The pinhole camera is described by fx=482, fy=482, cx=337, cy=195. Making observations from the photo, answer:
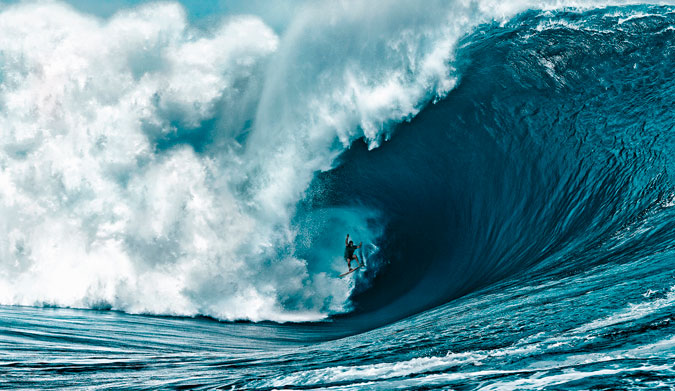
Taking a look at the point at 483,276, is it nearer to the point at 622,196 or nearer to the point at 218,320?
the point at 622,196

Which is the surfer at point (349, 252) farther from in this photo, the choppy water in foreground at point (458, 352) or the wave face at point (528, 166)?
the choppy water in foreground at point (458, 352)

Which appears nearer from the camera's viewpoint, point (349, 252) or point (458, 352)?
point (458, 352)

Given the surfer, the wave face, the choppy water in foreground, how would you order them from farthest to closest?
the surfer
the wave face
the choppy water in foreground

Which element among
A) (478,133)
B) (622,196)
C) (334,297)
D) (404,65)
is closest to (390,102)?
(404,65)

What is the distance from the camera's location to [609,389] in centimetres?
324

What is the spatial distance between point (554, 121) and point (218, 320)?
9.26 metres

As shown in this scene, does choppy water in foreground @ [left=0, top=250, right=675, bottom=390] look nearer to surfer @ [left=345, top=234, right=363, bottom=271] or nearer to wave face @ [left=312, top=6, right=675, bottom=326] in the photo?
wave face @ [left=312, top=6, right=675, bottom=326]

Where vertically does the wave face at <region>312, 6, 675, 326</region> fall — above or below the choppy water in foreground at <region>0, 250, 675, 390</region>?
above

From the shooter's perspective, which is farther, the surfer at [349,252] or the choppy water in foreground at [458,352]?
the surfer at [349,252]

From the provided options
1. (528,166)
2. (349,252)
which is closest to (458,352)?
(349,252)

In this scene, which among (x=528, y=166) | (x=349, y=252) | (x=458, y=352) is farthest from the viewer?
(x=528, y=166)

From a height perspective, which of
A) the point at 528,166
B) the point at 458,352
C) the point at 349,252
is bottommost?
the point at 458,352

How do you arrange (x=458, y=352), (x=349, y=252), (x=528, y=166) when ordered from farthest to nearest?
1. (x=528, y=166)
2. (x=349, y=252)
3. (x=458, y=352)

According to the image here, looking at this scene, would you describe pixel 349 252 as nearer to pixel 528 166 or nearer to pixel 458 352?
pixel 528 166
